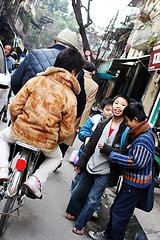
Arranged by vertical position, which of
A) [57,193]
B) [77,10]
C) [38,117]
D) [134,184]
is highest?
[77,10]

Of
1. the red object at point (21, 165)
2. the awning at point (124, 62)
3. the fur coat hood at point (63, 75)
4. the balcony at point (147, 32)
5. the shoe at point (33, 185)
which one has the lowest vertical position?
the shoe at point (33, 185)

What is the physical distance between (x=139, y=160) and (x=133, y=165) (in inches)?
3.4

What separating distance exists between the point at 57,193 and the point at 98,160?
1.42 m

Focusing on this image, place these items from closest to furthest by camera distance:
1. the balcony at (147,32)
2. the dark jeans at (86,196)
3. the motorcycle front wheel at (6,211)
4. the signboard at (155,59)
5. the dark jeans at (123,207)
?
the motorcycle front wheel at (6,211) → the dark jeans at (123,207) → the dark jeans at (86,196) → the signboard at (155,59) → the balcony at (147,32)

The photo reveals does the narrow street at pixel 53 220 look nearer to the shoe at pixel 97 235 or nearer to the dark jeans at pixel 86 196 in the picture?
→ the shoe at pixel 97 235

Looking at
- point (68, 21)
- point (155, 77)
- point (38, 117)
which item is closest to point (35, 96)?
point (38, 117)

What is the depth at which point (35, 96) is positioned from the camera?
2.78 metres

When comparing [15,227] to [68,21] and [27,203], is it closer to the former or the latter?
[27,203]

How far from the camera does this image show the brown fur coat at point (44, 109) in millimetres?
2777

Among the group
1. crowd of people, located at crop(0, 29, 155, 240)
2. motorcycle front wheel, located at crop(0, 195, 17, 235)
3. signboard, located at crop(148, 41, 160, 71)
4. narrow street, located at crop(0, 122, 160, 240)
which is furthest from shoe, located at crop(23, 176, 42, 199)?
signboard, located at crop(148, 41, 160, 71)

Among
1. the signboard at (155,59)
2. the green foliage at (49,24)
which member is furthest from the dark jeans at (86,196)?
the green foliage at (49,24)

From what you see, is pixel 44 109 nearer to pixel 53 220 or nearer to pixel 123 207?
pixel 123 207

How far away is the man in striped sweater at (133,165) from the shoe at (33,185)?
0.87 metres

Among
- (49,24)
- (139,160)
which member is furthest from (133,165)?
(49,24)
